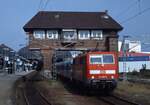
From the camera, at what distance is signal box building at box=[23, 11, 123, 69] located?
86750mm

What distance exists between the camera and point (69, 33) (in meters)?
89.6

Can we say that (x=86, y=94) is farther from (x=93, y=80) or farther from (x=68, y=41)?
(x=68, y=41)

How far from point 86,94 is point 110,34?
185 feet

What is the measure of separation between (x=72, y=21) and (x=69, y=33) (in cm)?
400

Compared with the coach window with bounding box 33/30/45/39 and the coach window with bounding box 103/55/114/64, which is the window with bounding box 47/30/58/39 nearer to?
the coach window with bounding box 33/30/45/39

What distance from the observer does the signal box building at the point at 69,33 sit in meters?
86.8

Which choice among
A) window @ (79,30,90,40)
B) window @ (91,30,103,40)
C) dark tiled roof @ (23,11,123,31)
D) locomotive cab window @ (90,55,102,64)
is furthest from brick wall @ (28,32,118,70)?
locomotive cab window @ (90,55,102,64)

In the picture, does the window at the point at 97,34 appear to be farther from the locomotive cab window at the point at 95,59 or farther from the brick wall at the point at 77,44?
the locomotive cab window at the point at 95,59

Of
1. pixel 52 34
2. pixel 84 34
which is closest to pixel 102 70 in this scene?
pixel 52 34

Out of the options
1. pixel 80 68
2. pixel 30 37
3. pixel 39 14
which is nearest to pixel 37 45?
pixel 30 37

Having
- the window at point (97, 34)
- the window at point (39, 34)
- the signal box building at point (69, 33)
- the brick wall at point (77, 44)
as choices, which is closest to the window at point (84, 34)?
the signal box building at point (69, 33)

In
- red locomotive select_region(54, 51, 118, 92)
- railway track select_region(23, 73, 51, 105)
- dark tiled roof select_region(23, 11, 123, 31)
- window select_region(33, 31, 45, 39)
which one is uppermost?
dark tiled roof select_region(23, 11, 123, 31)

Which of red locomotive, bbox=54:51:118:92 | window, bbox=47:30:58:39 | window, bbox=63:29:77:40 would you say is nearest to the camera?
red locomotive, bbox=54:51:118:92

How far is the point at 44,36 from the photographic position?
291ft
